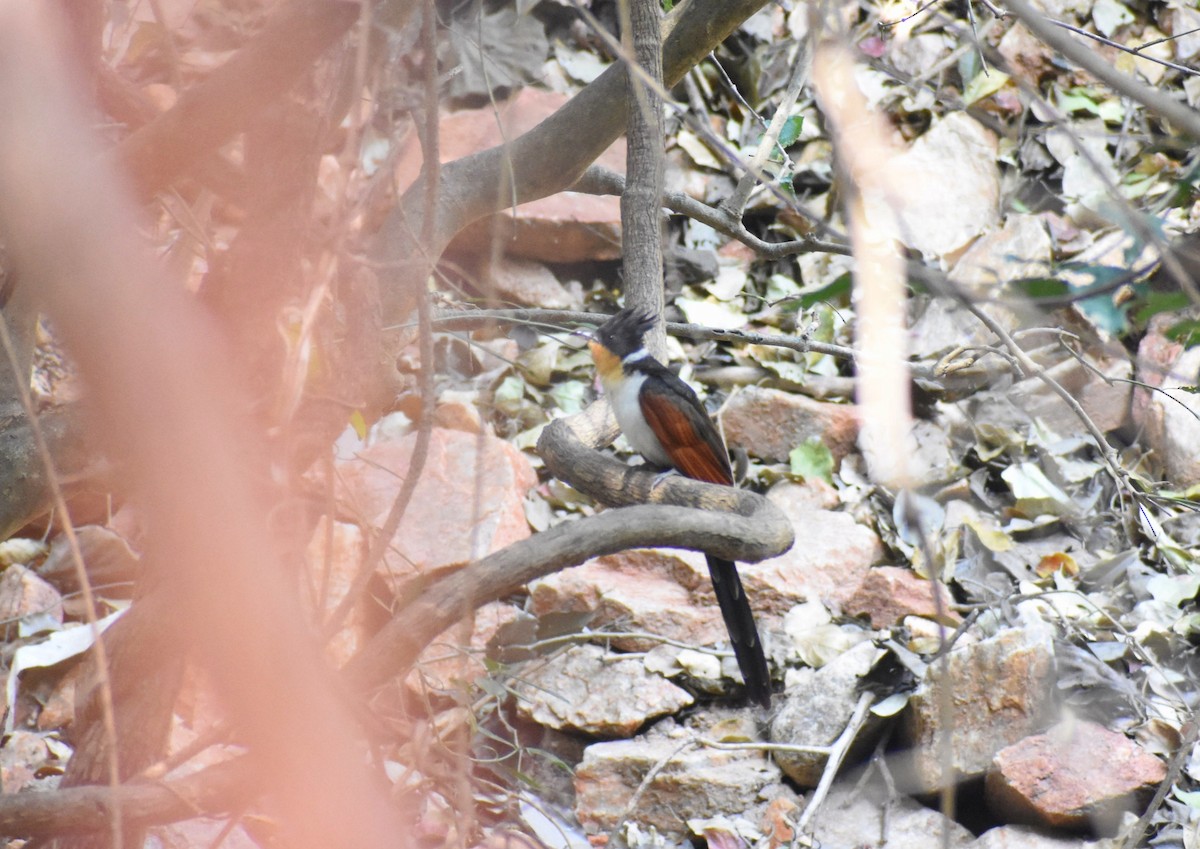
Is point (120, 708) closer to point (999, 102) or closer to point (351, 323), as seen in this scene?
point (351, 323)

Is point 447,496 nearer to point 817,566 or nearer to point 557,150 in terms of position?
point 817,566

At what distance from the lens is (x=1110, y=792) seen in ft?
9.66

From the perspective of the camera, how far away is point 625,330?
334cm

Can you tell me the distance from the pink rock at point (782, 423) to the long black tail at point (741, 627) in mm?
1656

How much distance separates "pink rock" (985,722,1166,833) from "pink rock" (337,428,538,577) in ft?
6.35

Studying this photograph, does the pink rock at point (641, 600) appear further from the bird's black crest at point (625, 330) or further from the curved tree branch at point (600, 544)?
the curved tree branch at point (600, 544)

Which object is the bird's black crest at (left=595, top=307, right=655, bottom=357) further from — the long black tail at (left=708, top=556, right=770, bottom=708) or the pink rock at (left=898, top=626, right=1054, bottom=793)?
the pink rock at (left=898, top=626, right=1054, bottom=793)

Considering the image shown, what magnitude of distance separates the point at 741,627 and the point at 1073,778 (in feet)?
3.44

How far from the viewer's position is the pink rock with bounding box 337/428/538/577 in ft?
12.7

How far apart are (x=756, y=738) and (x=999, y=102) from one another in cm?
400

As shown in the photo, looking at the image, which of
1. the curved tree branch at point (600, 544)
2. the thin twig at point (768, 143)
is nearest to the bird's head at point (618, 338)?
the thin twig at point (768, 143)

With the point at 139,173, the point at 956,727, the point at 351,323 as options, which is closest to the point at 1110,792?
the point at 956,727

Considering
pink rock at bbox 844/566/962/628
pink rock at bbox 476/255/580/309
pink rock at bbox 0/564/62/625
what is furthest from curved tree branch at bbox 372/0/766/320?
pink rock at bbox 476/255/580/309

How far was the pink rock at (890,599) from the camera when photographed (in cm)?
391
